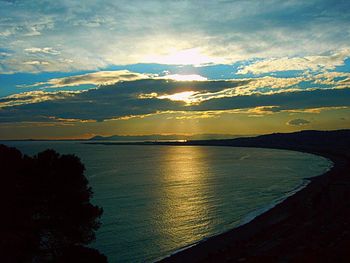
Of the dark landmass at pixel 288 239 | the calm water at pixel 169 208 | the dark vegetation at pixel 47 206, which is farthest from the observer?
the calm water at pixel 169 208

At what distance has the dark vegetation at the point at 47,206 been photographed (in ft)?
91.6

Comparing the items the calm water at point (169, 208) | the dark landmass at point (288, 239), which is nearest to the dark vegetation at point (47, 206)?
the calm water at point (169, 208)

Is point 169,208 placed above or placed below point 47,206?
below

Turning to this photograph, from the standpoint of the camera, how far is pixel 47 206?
99.6ft

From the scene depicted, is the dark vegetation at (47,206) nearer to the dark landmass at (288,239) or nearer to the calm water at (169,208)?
the calm water at (169,208)

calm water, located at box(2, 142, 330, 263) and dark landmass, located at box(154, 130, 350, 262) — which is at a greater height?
dark landmass, located at box(154, 130, 350, 262)

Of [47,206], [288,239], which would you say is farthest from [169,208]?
[47,206]

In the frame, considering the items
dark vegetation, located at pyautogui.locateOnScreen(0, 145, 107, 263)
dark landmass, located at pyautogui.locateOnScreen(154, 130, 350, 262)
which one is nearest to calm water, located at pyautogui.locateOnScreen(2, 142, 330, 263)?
dark landmass, located at pyautogui.locateOnScreen(154, 130, 350, 262)

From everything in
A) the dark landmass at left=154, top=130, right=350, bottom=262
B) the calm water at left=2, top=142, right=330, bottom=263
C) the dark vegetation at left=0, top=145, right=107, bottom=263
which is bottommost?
the calm water at left=2, top=142, right=330, bottom=263

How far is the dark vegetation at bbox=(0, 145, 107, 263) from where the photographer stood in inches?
1099

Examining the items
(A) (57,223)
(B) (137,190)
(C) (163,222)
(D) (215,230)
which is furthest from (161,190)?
(A) (57,223)

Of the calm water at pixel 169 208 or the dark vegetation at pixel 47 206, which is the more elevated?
the dark vegetation at pixel 47 206

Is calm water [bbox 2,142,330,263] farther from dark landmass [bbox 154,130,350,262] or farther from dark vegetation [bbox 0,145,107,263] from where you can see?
dark vegetation [bbox 0,145,107,263]

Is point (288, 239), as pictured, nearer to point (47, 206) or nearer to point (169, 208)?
point (47, 206)
